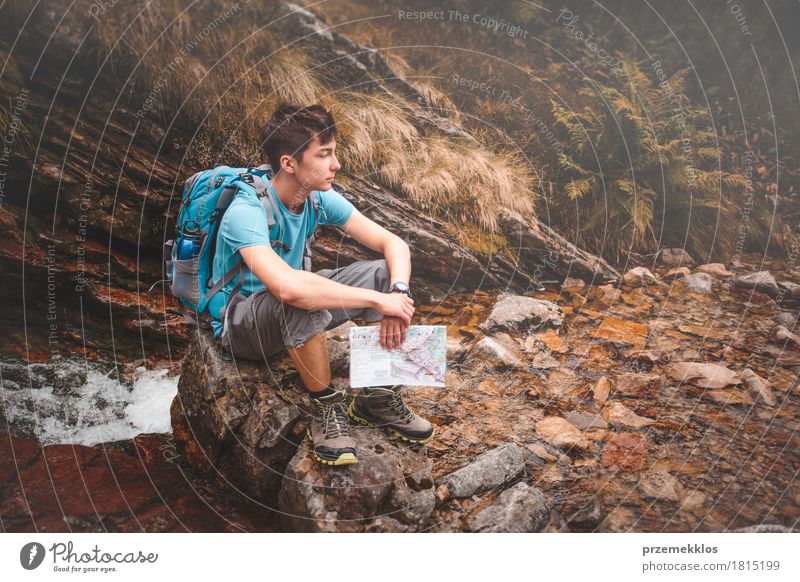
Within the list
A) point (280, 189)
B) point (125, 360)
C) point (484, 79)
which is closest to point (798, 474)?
point (484, 79)

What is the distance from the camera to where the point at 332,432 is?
2348 millimetres

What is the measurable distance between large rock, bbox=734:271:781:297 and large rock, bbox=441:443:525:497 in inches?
63.0

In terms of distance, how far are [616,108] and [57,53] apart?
111 inches

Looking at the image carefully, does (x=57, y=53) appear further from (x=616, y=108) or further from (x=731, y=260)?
(x=731, y=260)

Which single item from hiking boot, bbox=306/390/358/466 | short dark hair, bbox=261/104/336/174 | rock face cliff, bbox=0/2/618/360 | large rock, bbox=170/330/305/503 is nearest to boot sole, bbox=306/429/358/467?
hiking boot, bbox=306/390/358/466

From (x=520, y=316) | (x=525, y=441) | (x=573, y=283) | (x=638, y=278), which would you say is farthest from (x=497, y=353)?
(x=638, y=278)

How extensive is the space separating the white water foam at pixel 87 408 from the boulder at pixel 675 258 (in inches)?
105

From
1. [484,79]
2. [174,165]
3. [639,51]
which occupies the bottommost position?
[174,165]

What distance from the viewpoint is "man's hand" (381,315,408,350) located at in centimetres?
237

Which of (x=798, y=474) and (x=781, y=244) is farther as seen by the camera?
(x=781, y=244)

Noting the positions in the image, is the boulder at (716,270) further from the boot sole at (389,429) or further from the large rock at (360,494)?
the large rock at (360,494)

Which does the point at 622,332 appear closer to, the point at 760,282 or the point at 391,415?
the point at 760,282

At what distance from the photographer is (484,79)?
291 centimetres

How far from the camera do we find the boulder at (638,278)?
9.96ft
